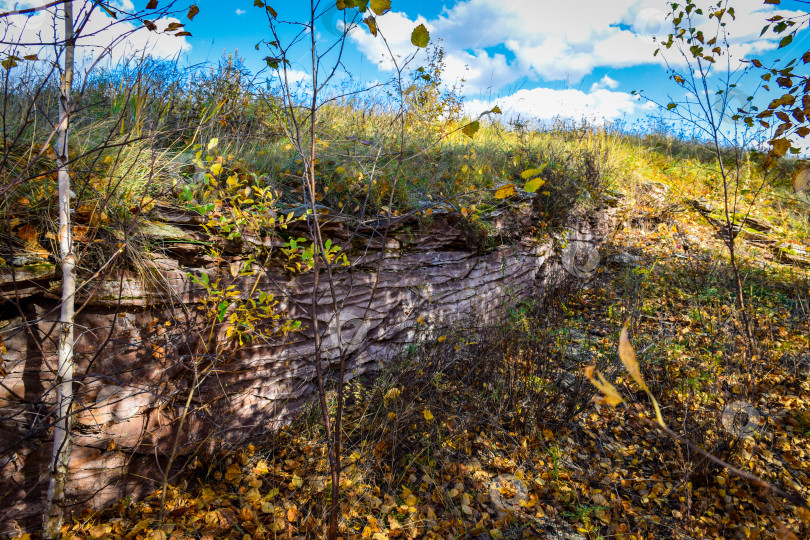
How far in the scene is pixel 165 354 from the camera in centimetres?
230

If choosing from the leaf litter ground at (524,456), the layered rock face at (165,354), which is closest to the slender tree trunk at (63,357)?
the layered rock face at (165,354)

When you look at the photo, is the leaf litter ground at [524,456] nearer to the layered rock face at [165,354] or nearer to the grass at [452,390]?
the grass at [452,390]

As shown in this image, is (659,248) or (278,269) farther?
(659,248)

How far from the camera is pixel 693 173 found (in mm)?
7887

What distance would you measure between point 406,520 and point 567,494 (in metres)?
1.15

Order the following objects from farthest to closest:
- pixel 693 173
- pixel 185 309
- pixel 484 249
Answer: pixel 693 173, pixel 484 249, pixel 185 309

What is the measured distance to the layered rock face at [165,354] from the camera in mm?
1941

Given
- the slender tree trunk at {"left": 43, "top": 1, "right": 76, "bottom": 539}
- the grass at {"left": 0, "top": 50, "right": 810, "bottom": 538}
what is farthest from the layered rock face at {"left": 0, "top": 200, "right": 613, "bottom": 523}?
the grass at {"left": 0, "top": 50, "right": 810, "bottom": 538}

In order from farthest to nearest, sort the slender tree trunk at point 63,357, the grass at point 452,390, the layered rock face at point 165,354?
the grass at point 452,390 → the layered rock face at point 165,354 → the slender tree trunk at point 63,357

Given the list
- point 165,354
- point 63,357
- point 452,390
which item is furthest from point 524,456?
point 63,357

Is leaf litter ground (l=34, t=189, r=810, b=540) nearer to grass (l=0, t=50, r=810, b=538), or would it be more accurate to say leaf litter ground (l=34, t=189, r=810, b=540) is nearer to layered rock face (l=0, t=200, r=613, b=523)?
grass (l=0, t=50, r=810, b=538)

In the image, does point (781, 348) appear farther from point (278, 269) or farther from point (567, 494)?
point (278, 269)

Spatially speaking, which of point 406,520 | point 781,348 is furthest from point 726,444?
Answer: point 406,520

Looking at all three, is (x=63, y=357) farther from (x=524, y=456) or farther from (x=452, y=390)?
(x=524, y=456)
